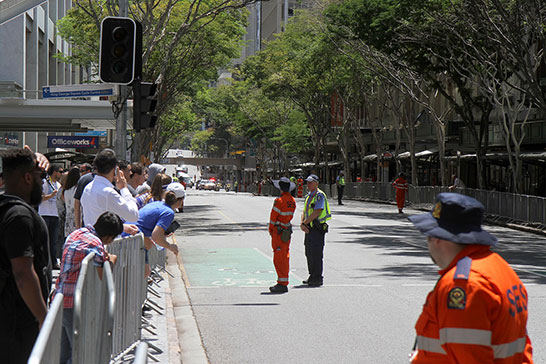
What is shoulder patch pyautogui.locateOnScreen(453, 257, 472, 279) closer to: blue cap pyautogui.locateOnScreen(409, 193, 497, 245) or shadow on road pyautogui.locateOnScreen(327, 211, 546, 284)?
blue cap pyautogui.locateOnScreen(409, 193, 497, 245)

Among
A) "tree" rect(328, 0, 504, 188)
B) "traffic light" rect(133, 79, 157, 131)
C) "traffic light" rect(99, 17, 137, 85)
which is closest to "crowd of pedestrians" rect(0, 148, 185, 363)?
"traffic light" rect(99, 17, 137, 85)

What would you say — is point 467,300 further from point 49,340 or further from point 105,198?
point 105,198

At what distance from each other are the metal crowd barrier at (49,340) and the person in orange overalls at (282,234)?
28.4 ft

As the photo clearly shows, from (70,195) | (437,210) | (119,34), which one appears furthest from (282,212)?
(437,210)

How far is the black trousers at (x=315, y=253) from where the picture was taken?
12984mm

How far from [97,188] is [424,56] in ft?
77.7

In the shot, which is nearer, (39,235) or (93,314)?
(39,235)

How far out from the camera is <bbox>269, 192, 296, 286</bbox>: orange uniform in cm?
1229

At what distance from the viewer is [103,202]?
8461 mm

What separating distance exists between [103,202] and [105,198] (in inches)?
1.9

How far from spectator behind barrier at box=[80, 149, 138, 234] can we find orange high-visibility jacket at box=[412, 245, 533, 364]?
5.38 metres

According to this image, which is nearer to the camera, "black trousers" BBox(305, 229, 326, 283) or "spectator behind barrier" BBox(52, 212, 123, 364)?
"spectator behind barrier" BBox(52, 212, 123, 364)

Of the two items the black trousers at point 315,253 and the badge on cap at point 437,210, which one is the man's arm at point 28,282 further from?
the black trousers at point 315,253

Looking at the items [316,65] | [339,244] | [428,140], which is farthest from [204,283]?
[428,140]
